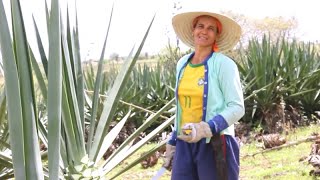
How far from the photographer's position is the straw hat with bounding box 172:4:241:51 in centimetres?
221

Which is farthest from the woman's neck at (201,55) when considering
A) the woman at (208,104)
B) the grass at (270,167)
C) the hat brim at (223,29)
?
the grass at (270,167)

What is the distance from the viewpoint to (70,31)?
223 cm

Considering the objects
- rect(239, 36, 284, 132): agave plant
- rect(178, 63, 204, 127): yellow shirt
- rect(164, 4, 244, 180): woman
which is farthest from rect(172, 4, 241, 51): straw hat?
rect(239, 36, 284, 132): agave plant

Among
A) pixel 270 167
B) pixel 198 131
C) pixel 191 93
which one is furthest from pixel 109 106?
pixel 270 167

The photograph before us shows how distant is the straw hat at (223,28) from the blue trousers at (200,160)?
460mm

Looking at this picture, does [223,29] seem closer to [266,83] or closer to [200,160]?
[200,160]

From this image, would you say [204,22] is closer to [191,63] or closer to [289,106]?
[191,63]

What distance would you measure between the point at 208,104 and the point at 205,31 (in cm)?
32

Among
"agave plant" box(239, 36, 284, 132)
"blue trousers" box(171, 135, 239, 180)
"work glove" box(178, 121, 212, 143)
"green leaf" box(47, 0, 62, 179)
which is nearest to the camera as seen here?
"green leaf" box(47, 0, 62, 179)

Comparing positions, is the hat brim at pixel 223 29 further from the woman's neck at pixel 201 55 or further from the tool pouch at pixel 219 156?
the tool pouch at pixel 219 156

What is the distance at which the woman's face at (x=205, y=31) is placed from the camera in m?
2.17

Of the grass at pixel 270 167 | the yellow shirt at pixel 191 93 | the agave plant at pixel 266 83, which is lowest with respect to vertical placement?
the grass at pixel 270 167

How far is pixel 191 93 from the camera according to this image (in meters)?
2.19

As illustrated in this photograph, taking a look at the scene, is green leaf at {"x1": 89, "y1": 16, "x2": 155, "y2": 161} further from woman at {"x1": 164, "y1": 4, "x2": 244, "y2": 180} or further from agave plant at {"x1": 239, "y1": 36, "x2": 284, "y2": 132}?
agave plant at {"x1": 239, "y1": 36, "x2": 284, "y2": 132}
